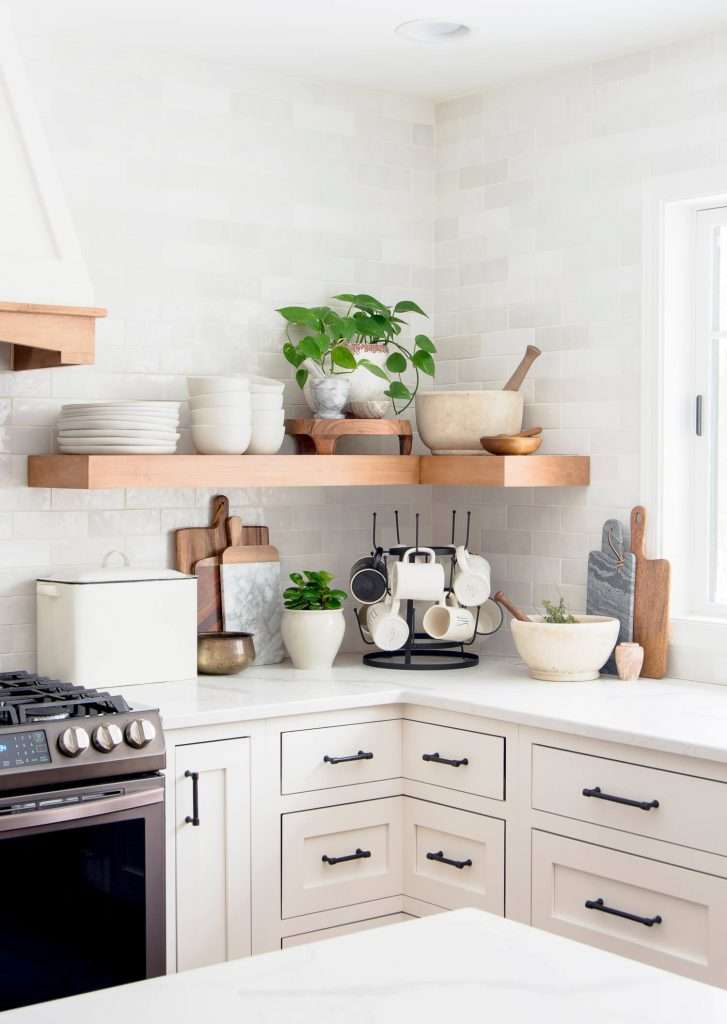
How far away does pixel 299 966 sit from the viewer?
1.48m

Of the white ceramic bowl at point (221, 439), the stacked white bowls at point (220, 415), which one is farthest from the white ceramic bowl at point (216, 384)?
the white ceramic bowl at point (221, 439)

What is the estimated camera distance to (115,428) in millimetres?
3377

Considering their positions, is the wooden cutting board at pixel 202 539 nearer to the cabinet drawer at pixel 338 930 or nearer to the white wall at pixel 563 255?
the white wall at pixel 563 255

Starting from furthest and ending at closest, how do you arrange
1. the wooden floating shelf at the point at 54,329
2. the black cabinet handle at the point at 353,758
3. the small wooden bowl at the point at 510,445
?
the small wooden bowl at the point at 510,445 → the black cabinet handle at the point at 353,758 → the wooden floating shelf at the point at 54,329

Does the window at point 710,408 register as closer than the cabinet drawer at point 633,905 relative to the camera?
No

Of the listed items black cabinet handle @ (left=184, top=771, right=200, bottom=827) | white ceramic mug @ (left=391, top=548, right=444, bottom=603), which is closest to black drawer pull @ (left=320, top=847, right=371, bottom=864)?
black cabinet handle @ (left=184, top=771, right=200, bottom=827)

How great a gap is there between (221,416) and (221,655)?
661mm

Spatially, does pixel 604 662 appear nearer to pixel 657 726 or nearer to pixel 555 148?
pixel 657 726

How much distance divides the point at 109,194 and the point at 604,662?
190cm

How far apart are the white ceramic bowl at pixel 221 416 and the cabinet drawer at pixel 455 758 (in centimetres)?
94

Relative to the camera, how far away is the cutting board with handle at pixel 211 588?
381 cm

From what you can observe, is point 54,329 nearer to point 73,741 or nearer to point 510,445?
point 73,741

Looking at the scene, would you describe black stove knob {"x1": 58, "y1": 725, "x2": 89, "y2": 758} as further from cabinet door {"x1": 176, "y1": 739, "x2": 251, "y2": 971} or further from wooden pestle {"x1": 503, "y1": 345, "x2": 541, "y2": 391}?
wooden pestle {"x1": 503, "y1": 345, "x2": 541, "y2": 391}

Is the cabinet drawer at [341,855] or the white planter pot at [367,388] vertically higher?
the white planter pot at [367,388]
